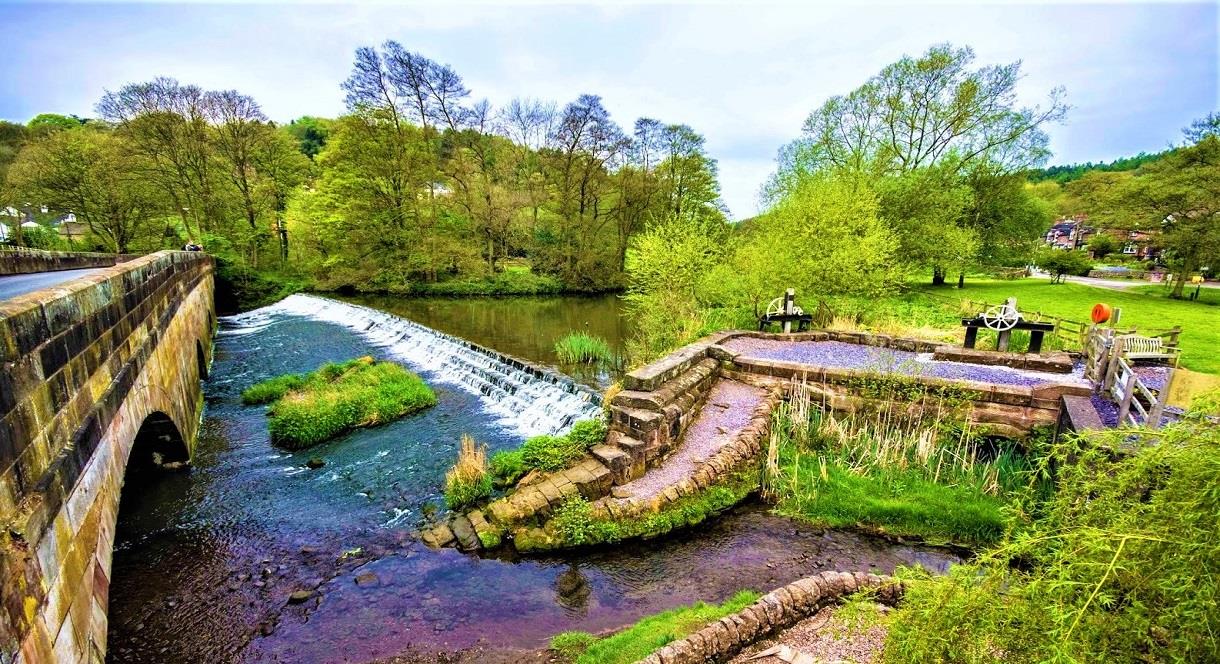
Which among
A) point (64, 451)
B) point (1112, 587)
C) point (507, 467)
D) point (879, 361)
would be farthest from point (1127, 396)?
point (64, 451)

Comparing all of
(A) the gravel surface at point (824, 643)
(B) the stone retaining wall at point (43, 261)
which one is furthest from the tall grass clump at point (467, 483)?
(B) the stone retaining wall at point (43, 261)

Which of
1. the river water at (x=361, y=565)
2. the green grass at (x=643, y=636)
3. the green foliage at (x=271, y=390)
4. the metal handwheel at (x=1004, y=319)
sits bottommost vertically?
the river water at (x=361, y=565)

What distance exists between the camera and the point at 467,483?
789 centimetres

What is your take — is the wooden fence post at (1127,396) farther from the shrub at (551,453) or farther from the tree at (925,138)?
the tree at (925,138)

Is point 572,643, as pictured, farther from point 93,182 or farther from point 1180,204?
point 93,182

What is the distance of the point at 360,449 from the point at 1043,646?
1070 cm

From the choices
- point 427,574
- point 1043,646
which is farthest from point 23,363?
point 1043,646

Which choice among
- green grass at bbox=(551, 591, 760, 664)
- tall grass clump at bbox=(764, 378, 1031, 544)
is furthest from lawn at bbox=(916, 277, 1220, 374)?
green grass at bbox=(551, 591, 760, 664)

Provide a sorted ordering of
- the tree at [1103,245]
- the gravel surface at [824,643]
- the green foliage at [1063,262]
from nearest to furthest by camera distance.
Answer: the gravel surface at [824,643]
the green foliage at [1063,262]
the tree at [1103,245]

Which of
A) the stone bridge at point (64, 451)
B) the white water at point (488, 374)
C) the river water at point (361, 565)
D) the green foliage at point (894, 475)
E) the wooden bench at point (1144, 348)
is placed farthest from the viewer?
the white water at point (488, 374)

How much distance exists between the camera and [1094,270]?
39094 millimetres

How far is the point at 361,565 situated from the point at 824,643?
5.80 meters

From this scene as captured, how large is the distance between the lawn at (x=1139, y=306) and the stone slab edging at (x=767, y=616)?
548 inches

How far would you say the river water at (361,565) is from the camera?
5.33 metres
